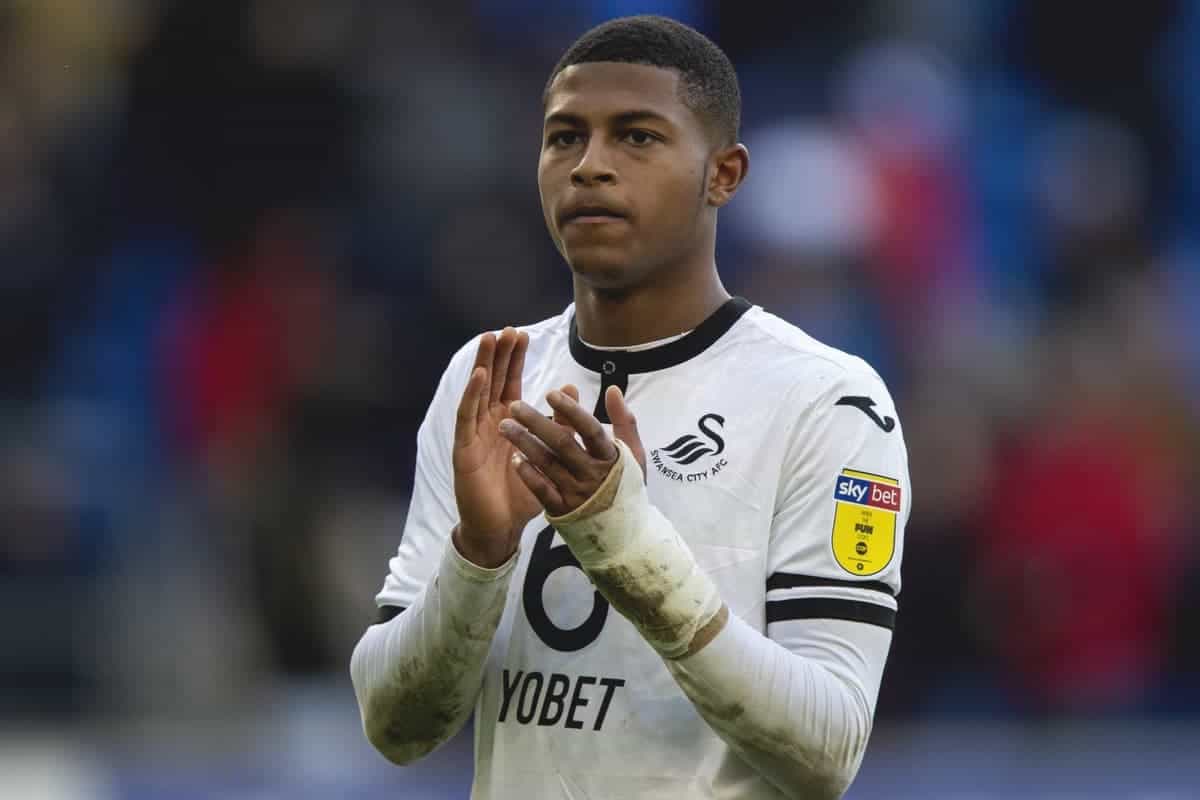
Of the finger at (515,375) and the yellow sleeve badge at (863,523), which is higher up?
the finger at (515,375)

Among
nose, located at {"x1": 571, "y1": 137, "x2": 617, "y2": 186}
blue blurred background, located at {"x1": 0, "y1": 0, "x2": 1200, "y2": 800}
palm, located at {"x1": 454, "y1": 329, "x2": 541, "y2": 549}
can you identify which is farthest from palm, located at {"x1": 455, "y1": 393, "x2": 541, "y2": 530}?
blue blurred background, located at {"x1": 0, "y1": 0, "x2": 1200, "y2": 800}

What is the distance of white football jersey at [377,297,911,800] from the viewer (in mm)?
3068

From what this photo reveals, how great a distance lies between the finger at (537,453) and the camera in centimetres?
279

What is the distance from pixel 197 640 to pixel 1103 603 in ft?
12.8

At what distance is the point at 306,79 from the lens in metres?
8.92

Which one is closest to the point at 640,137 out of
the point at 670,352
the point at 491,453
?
the point at 670,352

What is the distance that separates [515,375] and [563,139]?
0.50 meters

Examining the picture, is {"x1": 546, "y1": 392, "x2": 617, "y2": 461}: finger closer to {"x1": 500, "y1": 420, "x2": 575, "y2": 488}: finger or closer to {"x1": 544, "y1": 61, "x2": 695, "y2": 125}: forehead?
{"x1": 500, "y1": 420, "x2": 575, "y2": 488}: finger

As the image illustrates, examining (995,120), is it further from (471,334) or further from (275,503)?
(275,503)

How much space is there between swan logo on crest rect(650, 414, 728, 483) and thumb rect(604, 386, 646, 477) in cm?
21

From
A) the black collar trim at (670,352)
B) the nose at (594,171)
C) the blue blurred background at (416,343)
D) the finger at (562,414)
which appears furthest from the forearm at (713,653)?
the blue blurred background at (416,343)

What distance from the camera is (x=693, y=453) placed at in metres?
3.18

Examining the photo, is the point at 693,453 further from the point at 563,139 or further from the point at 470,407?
the point at 563,139

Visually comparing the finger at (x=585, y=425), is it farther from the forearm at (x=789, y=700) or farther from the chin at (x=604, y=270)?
the chin at (x=604, y=270)
